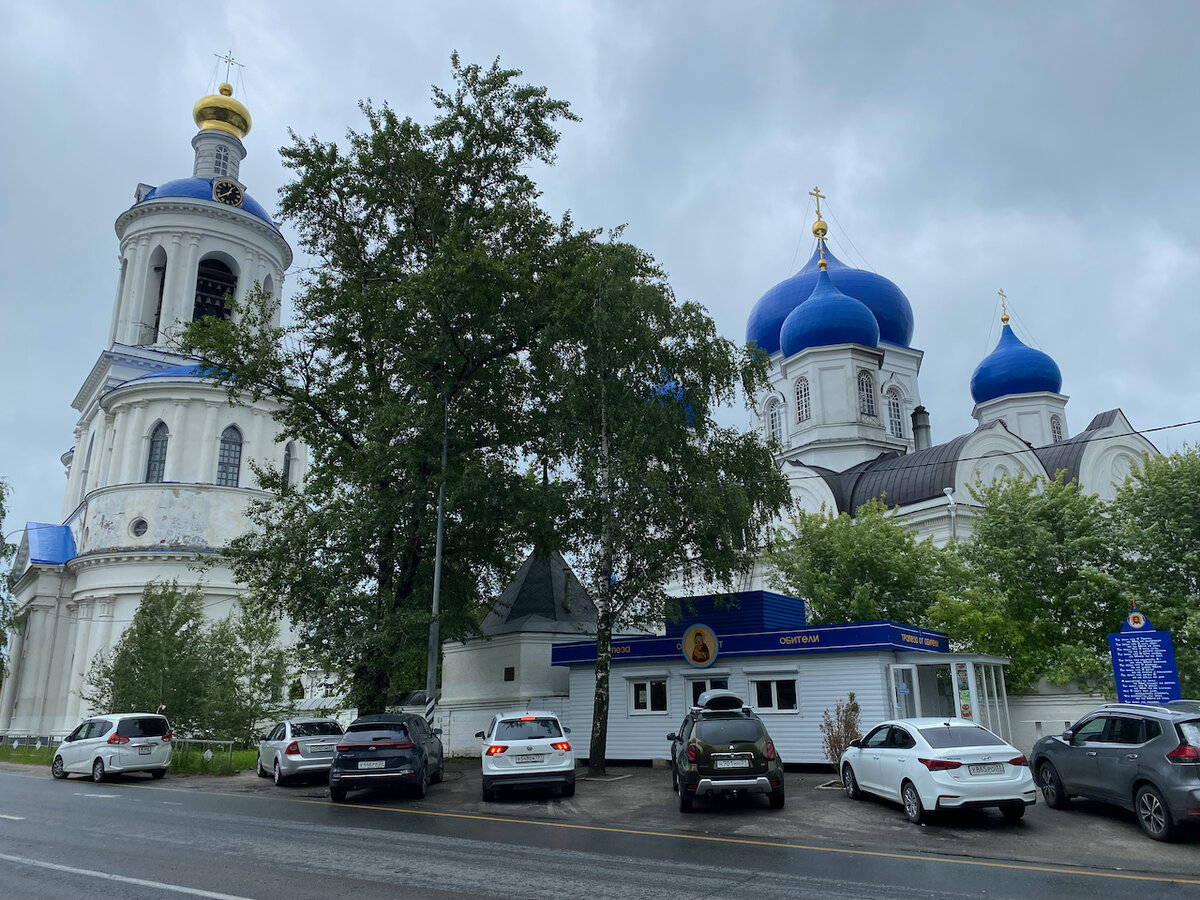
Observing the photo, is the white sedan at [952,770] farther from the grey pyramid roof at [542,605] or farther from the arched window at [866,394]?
the arched window at [866,394]

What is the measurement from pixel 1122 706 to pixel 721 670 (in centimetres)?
1005

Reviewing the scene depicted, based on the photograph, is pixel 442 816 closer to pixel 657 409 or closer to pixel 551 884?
pixel 551 884

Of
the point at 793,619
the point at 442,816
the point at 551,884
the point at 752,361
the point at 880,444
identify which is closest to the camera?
the point at 551,884

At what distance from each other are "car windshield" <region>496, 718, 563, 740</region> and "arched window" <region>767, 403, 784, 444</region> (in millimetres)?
35763

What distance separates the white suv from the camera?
21.2 metres

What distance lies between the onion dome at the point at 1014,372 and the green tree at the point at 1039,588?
2732cm

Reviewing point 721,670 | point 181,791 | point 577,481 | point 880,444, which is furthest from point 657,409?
point 880,444

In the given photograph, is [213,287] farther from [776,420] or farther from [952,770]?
[952,770]

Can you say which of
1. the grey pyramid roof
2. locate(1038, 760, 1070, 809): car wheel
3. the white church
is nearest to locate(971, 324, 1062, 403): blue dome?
the grey pyramid roof

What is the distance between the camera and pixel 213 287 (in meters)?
51.2

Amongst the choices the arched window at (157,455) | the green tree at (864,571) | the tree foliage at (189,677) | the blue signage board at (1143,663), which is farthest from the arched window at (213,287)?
the blue signage board at (1143,663)

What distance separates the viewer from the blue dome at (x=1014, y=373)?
4981cm

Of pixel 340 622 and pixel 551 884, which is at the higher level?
pixel 340 622

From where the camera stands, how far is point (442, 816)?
1352 centimetres
